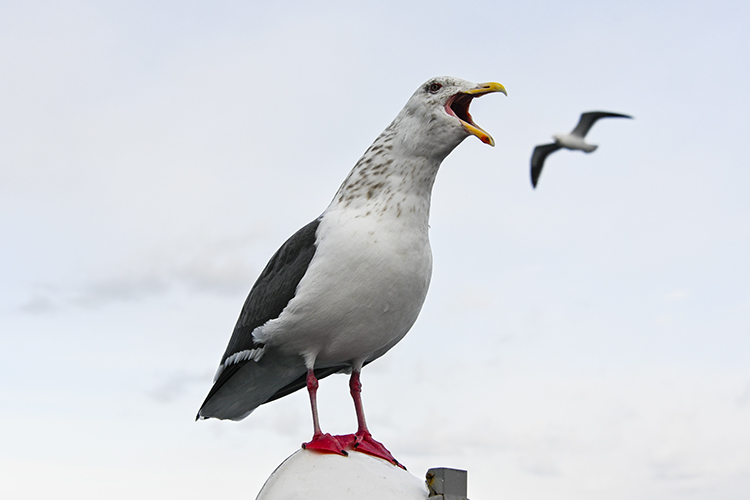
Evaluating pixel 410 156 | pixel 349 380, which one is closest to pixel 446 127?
pixel 410 156

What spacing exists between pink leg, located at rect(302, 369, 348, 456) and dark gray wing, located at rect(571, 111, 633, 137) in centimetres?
299

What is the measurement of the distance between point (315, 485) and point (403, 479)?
0.70 metres

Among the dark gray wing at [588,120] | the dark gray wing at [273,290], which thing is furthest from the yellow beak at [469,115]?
the dark gray wing at [273,290]

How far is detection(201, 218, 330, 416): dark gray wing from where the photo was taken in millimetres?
6570

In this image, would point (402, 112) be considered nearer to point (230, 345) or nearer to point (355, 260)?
point (355, 260)

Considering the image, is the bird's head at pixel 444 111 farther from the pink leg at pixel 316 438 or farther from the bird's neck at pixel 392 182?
the pink leg at pixel 316 438

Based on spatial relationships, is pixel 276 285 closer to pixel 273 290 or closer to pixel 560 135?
pixel 273 290

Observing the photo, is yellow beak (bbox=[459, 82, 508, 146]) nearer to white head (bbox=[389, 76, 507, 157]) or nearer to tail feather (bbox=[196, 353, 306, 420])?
white head (bbox=[389, 76, 507, 157])

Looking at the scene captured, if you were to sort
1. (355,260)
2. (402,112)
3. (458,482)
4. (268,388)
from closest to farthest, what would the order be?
(458,482)
(355,260)
(402,112)
(268,388)

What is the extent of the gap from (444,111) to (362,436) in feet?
9.43

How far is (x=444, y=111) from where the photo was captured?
6445 millimetres

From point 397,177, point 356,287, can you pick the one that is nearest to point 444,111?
point 397,177

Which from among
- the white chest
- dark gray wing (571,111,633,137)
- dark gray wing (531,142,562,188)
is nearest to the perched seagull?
the white chest

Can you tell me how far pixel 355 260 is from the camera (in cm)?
621
